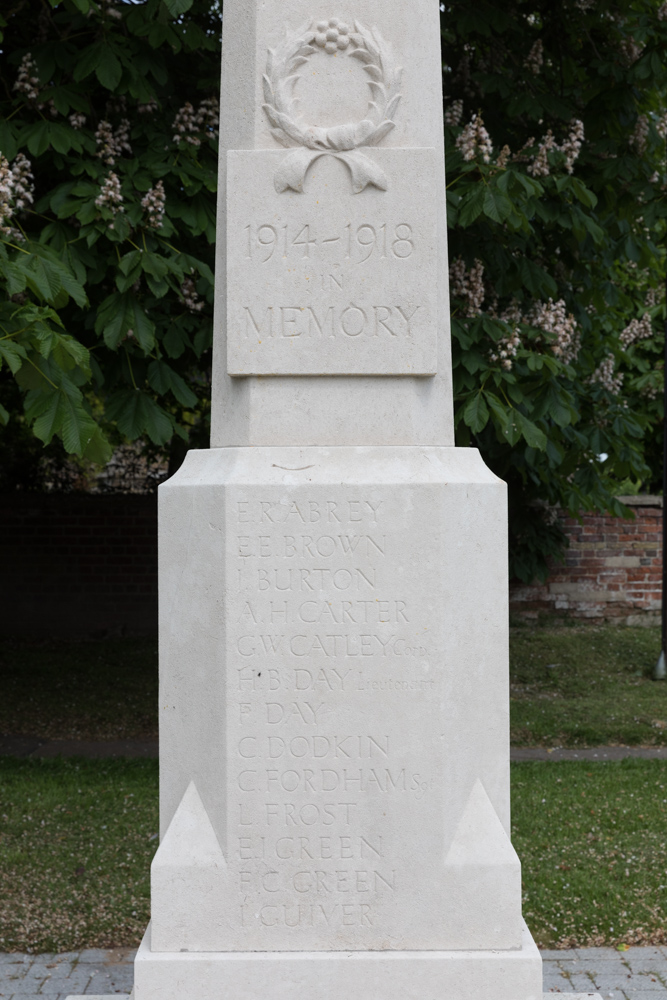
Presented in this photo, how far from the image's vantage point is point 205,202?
5824 millimetres

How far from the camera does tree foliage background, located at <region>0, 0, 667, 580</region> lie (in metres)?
5.33

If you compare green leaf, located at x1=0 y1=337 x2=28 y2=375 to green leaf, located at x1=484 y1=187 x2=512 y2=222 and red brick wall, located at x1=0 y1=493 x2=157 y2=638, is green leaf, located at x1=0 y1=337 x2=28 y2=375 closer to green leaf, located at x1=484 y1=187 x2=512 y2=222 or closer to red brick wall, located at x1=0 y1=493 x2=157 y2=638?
green leaf, located at x1=484 y1=187 x2=512 y2=222

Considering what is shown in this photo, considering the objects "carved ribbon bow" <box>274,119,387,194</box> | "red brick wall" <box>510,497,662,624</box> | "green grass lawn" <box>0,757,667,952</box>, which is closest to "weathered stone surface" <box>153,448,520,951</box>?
"carved ribbon bow" <box>274,119,387,194</box>

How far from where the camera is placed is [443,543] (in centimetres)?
285

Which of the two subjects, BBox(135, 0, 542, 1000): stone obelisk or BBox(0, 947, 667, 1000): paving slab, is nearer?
BBox(135, 0, 542, 1000): stone obelisk

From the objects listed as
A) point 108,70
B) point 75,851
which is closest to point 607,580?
point 75,851

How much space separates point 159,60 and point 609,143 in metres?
2.71

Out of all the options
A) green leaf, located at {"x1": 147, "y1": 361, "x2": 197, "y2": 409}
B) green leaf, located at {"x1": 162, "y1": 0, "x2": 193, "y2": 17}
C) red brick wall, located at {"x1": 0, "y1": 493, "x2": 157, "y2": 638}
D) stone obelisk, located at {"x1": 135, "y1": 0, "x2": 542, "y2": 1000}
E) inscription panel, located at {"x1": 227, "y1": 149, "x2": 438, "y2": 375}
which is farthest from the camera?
red brick wall, located at {"x1": 0, "y1": 493, "x2": 157, "y2": 638}

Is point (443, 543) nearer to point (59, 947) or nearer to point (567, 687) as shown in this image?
point (59, 947)

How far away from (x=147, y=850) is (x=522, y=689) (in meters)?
4.85

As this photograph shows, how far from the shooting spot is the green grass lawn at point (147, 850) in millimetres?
4715

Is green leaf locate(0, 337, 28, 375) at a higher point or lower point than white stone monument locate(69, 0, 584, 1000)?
higher

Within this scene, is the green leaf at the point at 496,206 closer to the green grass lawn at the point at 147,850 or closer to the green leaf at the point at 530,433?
the green leaf at the point at 530,433

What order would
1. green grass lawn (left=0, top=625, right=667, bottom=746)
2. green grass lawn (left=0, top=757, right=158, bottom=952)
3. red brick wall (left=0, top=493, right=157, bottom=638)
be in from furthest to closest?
red brick wall (left=0, top=493, right=157, bottom=638)
green grass lawn (left=0, top=625, right=667, bottom=746)
green grass lawn (left=0, top=757, right=158, bottom=952)
